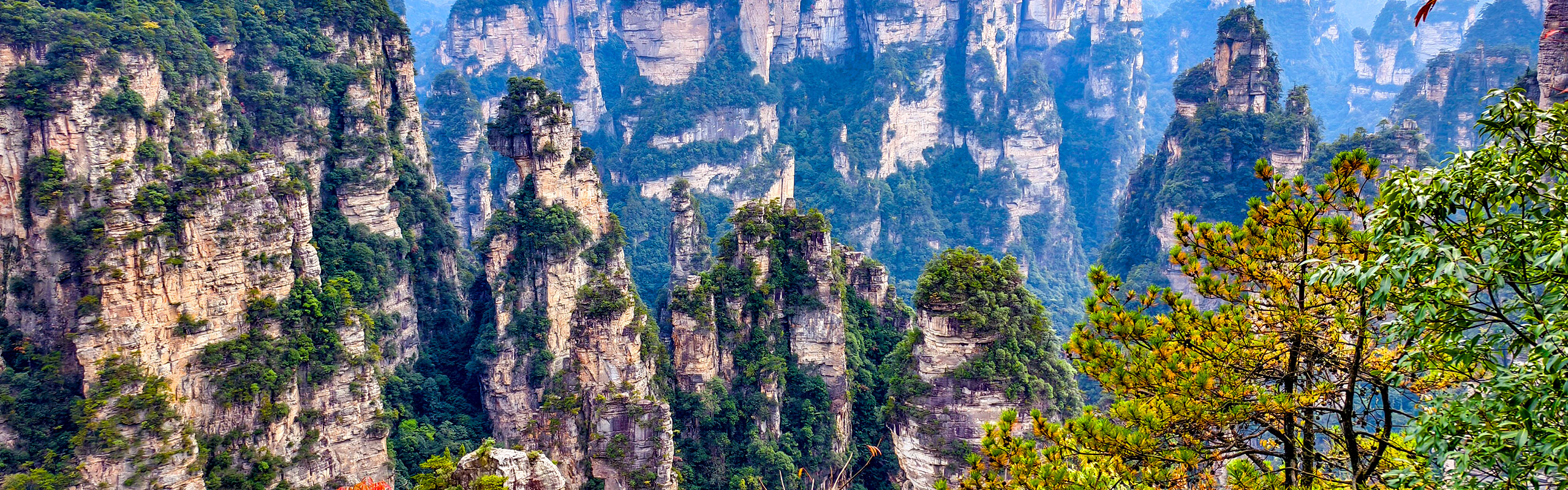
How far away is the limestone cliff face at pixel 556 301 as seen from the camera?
30594mm

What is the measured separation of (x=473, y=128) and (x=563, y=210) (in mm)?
37207

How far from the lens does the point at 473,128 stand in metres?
69.1

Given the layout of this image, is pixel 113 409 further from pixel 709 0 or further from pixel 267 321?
pixel 709 0

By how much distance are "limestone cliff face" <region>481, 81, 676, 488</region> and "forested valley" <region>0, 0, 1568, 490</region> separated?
12 centimetres

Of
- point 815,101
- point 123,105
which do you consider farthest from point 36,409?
point 815,101

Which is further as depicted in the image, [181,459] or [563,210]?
[563,210]

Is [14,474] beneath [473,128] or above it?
beneath

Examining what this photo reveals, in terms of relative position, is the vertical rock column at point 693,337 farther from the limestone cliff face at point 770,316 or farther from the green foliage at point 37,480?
the green foliage at point 37,480

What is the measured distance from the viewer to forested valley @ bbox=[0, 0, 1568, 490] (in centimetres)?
777

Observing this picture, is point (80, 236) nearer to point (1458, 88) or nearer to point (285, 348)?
point (285, 348)

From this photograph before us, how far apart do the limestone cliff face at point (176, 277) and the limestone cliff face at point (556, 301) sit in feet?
14.4

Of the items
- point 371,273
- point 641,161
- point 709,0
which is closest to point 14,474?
point 371,273

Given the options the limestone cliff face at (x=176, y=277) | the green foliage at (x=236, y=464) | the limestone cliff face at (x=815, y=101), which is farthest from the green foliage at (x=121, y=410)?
the limestone cliff face at (x=815, y=101)

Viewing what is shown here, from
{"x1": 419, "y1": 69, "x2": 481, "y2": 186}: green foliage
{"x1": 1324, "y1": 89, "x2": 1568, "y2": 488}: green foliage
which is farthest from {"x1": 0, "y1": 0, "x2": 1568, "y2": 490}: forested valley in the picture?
{"x1": 419, "y1": 69, "x2": 481, "y2": 186}: green foliage
